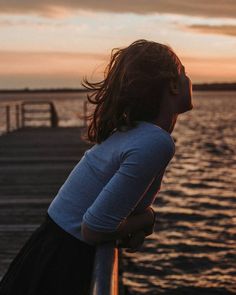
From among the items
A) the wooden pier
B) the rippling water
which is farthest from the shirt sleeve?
the rippling water

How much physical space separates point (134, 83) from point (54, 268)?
67cm

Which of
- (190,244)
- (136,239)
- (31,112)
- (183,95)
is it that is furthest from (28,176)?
(31,112)

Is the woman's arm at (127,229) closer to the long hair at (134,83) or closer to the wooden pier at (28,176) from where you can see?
the long hair at (134,83)

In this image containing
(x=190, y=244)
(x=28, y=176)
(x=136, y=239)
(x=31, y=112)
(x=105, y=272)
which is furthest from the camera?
(x=31, y=112)

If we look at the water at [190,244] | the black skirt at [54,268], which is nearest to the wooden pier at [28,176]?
the water at [190,244]

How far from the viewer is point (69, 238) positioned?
224 cm

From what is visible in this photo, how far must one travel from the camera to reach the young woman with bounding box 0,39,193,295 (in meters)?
2.01

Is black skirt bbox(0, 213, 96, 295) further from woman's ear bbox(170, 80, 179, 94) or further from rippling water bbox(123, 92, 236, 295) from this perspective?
rippling water bbox(123, 92, 236, 295)

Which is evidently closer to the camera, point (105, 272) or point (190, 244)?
point (105, 272)

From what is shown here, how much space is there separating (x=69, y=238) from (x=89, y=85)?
0.55 metres

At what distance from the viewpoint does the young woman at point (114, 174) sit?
2.01 metres

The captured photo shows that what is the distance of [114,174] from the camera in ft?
6.98

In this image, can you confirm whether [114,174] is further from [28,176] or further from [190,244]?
[190,244]

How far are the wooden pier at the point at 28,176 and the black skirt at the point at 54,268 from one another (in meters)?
3.04
